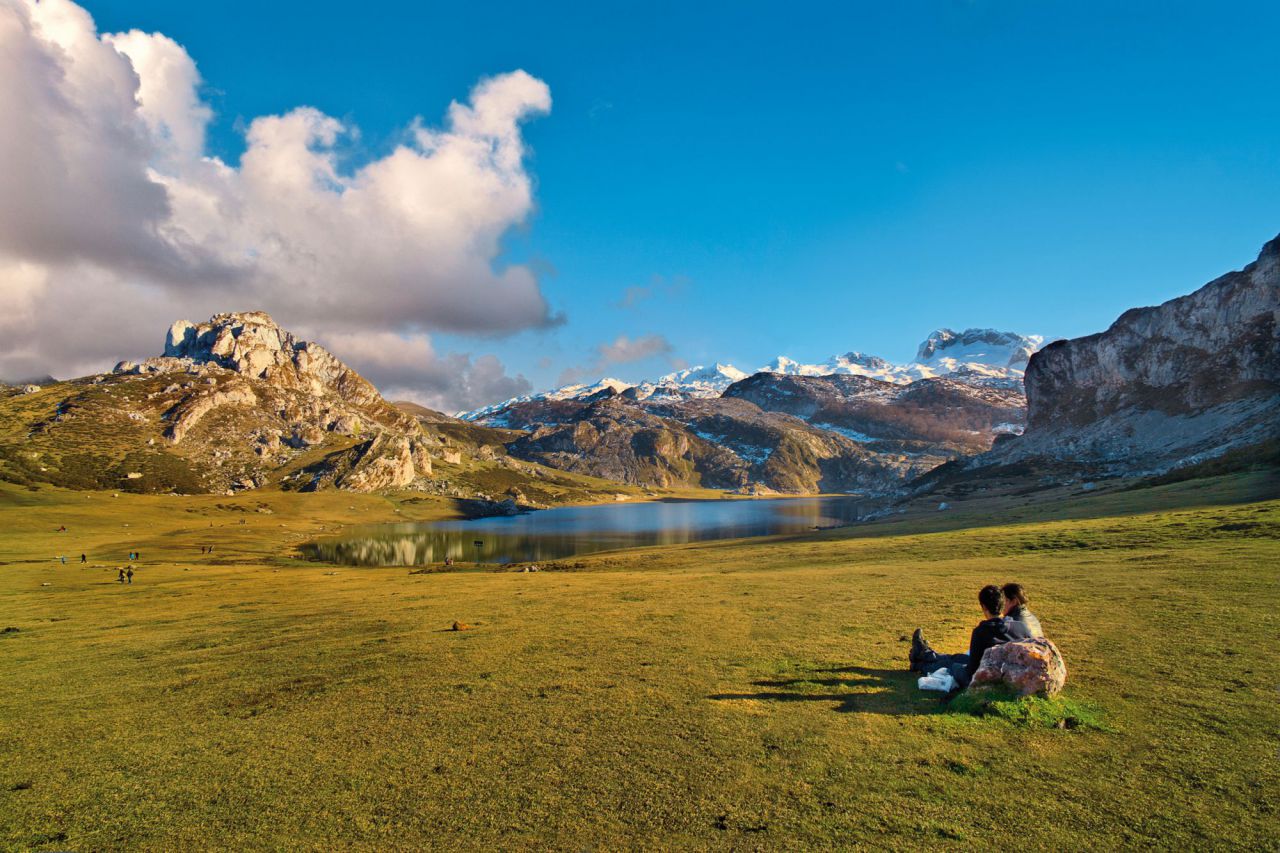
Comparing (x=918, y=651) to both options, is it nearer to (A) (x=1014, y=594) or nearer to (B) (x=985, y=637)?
(B) (x=985, y=637)

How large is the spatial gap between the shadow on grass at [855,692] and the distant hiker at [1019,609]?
3.13m

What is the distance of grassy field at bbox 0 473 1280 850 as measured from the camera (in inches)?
385

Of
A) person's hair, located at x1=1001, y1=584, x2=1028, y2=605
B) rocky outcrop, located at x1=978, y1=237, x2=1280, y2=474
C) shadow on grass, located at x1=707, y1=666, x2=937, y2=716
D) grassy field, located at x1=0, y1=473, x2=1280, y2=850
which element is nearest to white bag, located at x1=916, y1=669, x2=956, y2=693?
shadow on grass, located at x1=707, y1=666, x2=937, y2=716

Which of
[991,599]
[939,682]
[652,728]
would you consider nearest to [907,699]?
[939,682]

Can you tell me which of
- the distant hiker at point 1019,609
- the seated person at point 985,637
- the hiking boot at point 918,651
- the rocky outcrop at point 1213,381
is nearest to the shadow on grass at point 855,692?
the hiking boot at point 918,651

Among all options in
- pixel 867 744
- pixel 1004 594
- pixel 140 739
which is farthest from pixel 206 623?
pixel 1004 594

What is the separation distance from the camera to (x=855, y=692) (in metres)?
15.4

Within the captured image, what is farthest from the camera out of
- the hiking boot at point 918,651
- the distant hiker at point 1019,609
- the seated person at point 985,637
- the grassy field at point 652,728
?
the hiking boot at point 918,651

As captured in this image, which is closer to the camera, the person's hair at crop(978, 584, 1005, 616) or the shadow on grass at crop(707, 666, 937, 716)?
the shadow on grass at crop(707, 666, 937, 716)

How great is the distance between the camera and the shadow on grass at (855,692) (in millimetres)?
14305

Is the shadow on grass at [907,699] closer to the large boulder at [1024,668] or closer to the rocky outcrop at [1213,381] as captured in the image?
the large boulder at [1024,668]

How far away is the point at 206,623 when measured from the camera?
3106 cm

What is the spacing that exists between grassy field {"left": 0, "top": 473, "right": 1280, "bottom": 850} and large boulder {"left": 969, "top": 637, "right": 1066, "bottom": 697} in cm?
74

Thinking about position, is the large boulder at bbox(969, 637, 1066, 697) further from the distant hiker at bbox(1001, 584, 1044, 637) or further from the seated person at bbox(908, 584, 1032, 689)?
the distant hiker at bbox(1001, 584, 1044, 637)
